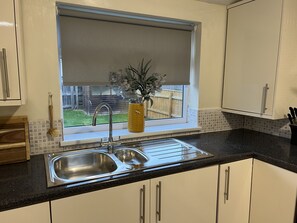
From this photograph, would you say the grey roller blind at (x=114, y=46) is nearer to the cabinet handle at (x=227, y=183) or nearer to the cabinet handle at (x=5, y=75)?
the cabinet handle at (x=5, y=75)

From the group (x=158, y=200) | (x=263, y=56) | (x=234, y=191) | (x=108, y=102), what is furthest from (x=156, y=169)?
(x=263, y=56)

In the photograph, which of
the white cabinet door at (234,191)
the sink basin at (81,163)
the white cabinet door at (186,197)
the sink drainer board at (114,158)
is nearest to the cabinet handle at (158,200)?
the white cabinet door at (186,197)

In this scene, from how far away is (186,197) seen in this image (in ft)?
4.69

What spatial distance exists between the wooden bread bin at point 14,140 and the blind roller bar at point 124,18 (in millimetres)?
788

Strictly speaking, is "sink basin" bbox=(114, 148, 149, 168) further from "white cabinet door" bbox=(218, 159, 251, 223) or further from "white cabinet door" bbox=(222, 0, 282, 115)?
"white cabinet door" bbox=(222, 0, 282, 115)

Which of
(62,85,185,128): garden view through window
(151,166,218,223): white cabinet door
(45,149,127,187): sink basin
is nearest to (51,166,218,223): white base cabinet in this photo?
(151,166,218,223): white cabinet door

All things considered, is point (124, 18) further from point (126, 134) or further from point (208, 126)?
point (208, 126)

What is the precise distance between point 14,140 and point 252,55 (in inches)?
72.8

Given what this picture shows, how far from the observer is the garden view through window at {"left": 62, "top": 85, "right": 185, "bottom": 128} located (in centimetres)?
181

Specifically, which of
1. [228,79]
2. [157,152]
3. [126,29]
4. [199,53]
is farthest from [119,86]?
[228,79]

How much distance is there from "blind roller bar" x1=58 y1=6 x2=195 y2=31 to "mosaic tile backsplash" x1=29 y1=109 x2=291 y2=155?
77 cm

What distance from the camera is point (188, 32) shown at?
6.77ft

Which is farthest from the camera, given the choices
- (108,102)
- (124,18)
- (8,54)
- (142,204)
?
(108,102)

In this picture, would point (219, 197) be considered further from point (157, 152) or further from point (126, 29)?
point (126, 29)
